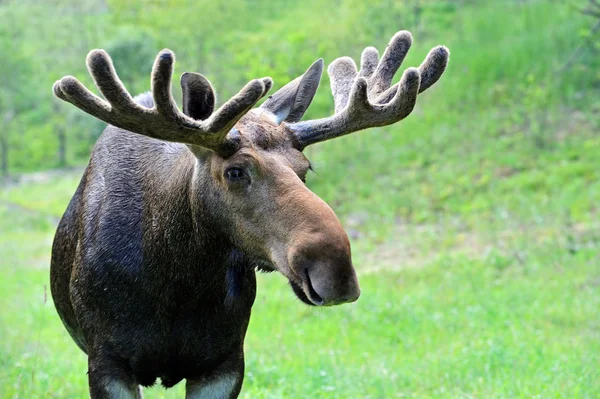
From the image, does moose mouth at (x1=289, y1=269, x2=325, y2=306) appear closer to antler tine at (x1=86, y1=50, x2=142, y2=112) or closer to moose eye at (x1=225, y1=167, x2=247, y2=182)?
moose eye at (x1=225, y1=167, x2=247, y2=182)

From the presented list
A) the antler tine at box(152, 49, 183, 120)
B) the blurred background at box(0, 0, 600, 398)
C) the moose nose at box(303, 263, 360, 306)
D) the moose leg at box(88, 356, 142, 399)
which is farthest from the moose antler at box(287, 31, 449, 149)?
the moose leg at box(88, 356, 142, 399)

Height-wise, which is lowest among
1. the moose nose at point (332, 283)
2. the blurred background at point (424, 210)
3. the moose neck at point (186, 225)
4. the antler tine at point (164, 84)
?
the blurred background at point (424, 210)

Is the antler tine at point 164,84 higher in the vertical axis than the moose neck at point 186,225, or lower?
higher

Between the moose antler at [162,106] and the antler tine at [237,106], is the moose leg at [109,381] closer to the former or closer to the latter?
the moose antler at [162,106]

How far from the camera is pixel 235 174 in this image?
3965 mm

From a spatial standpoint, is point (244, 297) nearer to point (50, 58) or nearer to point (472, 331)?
point (472, 331)

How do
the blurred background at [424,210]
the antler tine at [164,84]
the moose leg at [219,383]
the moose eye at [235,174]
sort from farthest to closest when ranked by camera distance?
the blurred background at [424,210] → the moose leg at [219,383] → the moose eye at [235,174] → the antler tine at [164,84]

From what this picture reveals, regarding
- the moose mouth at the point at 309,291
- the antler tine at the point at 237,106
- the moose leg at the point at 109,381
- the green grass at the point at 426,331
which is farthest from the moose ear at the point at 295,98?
the green grass at the point at 426,331

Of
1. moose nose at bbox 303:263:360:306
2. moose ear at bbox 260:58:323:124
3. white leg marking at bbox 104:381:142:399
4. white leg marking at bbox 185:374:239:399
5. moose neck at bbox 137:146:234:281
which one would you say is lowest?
white leg marking at bbox 185:374:239:399

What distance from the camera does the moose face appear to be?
3498 millimetres

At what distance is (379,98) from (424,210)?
11.8 m

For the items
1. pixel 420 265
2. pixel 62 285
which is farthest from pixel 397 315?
pixel 62 285

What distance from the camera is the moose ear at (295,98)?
14.7 ft

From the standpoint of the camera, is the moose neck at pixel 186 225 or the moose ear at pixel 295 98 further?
the moose ear at pixel 295 98
